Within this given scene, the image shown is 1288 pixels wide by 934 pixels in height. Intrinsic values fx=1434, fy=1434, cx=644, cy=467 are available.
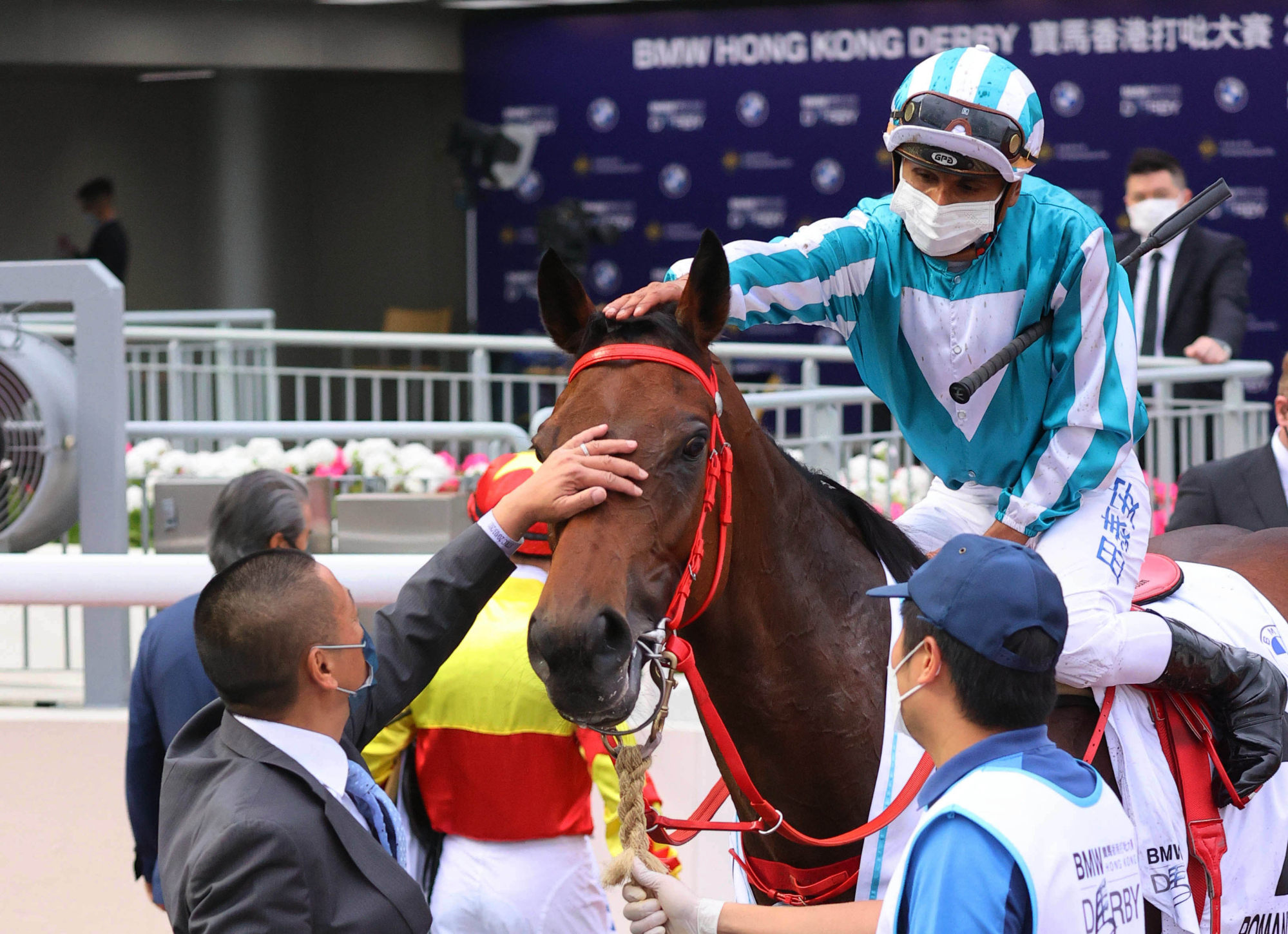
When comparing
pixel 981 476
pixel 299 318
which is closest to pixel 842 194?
pixel 299 318

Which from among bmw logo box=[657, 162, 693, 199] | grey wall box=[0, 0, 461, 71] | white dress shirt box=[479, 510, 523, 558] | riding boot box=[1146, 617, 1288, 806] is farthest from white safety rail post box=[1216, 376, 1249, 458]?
grey wall box=[0, 0, 461, 71]

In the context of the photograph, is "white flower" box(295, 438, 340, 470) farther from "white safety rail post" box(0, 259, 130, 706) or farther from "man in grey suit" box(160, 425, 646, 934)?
"man in grey suit" box(160, 425, 646, 934)

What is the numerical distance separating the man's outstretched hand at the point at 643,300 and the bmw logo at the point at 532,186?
10.1 meters

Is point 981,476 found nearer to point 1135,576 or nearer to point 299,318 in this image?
point 1135,576

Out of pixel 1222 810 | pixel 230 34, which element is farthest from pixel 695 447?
pixel 230 34

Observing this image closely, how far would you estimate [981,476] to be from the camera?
99.6 inches

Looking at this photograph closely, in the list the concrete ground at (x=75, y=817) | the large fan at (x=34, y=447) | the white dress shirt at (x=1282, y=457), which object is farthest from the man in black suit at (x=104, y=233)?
the white dress shirt at (x=1282, y=457)

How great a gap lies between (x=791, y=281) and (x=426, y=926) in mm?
1153

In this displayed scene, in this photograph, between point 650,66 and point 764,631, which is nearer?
point 764,631

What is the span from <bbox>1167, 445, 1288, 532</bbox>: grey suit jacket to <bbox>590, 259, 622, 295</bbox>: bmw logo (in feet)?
25.9

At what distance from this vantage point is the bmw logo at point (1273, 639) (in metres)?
2.64

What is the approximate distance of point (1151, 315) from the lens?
6668mm

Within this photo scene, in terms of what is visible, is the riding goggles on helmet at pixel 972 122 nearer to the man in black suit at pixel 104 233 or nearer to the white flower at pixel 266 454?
the white flower at pixel 266 454

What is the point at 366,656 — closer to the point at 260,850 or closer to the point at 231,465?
the point at 260,850
